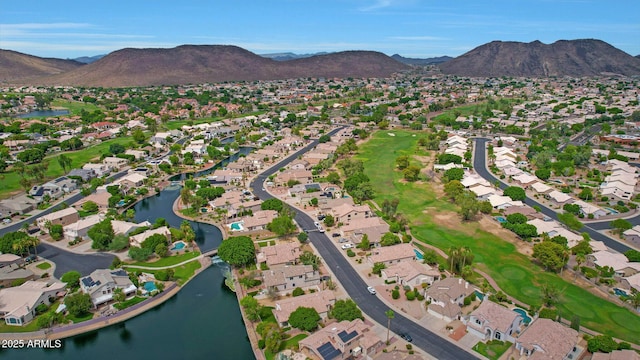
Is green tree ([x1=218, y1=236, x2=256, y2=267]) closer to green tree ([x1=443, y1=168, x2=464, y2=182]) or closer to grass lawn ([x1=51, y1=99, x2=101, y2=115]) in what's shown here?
green tree ([x1=443, y1=168, x2=464, y2=182])

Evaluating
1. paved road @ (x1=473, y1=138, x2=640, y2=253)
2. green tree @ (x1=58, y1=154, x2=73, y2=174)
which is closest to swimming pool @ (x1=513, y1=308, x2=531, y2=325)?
paved road @ (x1=473, y1=138, x2=640, y2=253)

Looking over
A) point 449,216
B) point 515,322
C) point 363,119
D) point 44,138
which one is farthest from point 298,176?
point 44,138

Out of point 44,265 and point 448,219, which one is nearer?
point 44,265

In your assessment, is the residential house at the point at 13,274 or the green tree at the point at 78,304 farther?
the residential house at the point at 13,274

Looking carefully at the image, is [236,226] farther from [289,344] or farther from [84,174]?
[84,174]

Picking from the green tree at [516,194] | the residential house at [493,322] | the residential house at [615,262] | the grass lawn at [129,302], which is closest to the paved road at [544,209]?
the green tree at [516,194]

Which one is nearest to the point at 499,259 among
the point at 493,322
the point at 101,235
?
the point at 493,322

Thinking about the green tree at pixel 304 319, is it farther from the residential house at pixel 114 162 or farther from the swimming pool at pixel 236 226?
the residential house at pixel 114 162

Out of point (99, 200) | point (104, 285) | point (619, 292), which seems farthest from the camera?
point (99, 200)
